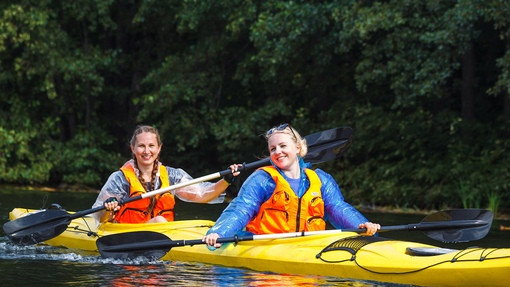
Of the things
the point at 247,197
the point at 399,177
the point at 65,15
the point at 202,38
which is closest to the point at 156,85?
the point at 202,38

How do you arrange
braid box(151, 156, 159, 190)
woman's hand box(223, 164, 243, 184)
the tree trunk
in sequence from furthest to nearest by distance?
the tree trunk
braid box(151, 156, 159, 190)
woman's hand box(223, 164, 243, 184)

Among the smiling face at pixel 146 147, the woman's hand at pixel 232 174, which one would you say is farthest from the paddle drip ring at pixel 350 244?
the smiling face at pixel 146 147

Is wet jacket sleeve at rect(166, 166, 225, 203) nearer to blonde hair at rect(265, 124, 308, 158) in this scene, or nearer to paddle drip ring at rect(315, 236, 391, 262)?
blonde hair at rect(265, 124, 308, 158)

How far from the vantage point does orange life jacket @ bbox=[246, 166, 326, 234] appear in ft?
22.2

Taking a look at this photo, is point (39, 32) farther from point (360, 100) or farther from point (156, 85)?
point (360, 100)

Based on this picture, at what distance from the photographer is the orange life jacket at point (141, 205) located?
26.5ft

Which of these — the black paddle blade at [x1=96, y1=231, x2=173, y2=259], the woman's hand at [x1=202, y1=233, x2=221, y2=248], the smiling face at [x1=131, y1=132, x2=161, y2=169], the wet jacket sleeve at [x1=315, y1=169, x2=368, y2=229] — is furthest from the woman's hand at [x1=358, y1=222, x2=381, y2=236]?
the smiling face at [x1=131, y1=132, x2=161, y2=169]

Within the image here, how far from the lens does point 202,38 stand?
724 inches

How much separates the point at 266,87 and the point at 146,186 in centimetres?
1048

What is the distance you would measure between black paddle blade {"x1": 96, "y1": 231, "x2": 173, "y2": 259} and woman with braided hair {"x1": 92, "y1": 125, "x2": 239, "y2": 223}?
2.39 ft

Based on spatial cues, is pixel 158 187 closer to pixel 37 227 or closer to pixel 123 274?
pixel 37 227

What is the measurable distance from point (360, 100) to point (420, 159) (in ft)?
7.92

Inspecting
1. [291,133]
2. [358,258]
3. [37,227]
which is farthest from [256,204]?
[37,227]

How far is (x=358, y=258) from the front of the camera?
6336 millimetres
